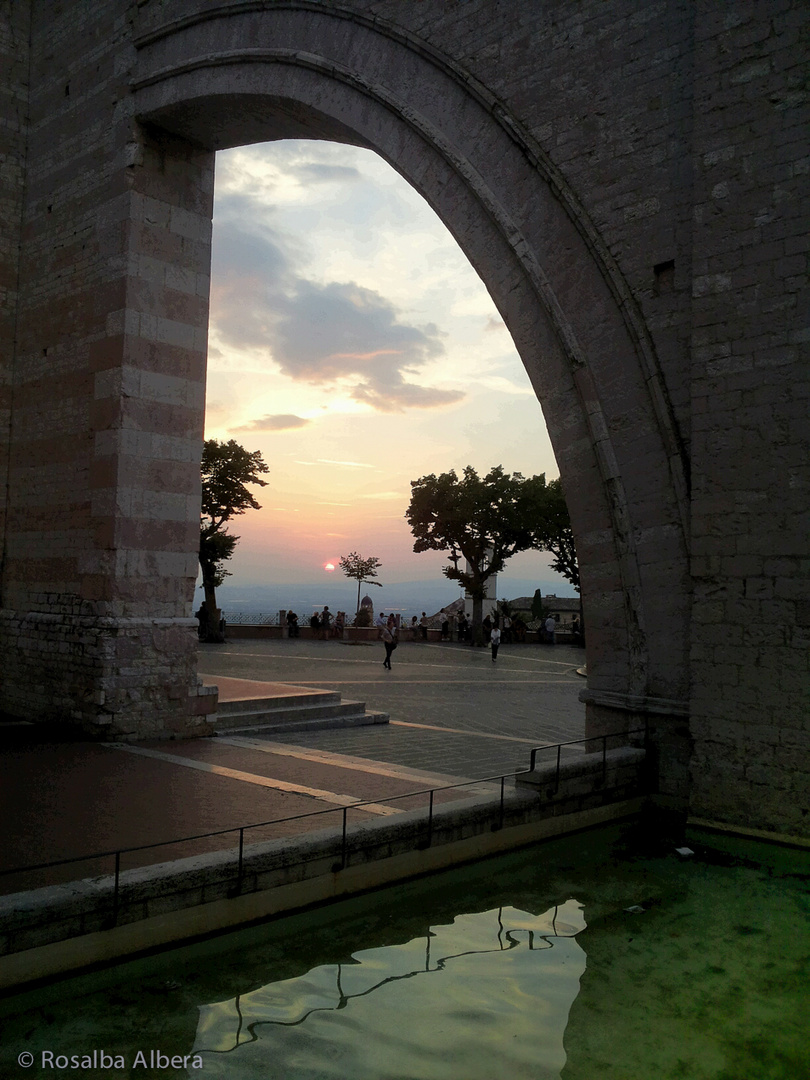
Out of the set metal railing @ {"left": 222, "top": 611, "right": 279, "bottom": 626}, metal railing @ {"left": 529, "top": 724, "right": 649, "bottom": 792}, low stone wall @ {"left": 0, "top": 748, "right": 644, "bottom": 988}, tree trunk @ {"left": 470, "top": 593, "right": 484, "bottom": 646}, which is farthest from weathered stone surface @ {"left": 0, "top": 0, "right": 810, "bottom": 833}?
tree trunk @ {"left": 470, "top": 593, "right": 484, "bottom": 646}

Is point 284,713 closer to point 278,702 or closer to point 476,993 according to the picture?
point 278,702

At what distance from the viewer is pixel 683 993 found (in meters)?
4.00

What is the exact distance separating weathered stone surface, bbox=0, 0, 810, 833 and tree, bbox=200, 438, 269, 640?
1452 cm

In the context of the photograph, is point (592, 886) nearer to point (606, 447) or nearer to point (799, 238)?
point (606, 447)

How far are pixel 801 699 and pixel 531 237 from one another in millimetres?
4612

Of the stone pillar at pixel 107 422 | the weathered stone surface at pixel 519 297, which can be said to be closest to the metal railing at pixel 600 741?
the weathered stone surface at pixel 519 297

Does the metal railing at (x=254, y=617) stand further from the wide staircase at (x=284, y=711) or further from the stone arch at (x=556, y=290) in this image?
the stone arch at (x=556, y=290)

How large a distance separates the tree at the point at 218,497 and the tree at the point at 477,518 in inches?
373

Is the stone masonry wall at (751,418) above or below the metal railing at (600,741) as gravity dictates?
above

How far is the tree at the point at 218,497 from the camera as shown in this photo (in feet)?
84.1

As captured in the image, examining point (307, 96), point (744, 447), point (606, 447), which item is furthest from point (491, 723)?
point (307, 96)

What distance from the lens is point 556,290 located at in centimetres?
777

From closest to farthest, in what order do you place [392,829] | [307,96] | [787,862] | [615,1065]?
[615,1065] < [392,829] < [787,862] < [307,96]

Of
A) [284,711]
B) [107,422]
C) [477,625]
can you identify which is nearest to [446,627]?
[477,625]
